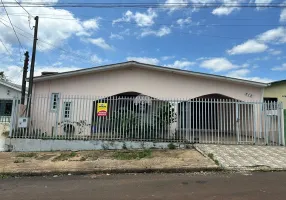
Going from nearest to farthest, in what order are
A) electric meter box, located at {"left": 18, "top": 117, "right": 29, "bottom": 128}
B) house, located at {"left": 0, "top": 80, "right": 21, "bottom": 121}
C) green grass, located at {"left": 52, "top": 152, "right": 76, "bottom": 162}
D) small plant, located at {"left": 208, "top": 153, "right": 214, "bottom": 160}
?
small plant, located at {"left": 208, "top": 153, "right": 214, "bottom": 160} → green grass, located at {"left": 52, "top": 152, "right": 76, "bottom": 162} → electric meter box, located at {"left": 18, "top": 117, "right": 29, "bottom": 128} → house, located at {"left": 0, "top": 80, "right": 21, "bottom": 121}

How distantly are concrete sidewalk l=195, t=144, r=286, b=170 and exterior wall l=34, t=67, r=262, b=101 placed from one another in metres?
4.02

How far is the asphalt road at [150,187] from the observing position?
4.86m

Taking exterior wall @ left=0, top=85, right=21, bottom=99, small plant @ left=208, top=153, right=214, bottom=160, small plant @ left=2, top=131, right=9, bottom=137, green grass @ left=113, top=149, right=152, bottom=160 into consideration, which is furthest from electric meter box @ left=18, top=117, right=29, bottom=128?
exterior wall @ left=0, top=85, right=21, bottom=99

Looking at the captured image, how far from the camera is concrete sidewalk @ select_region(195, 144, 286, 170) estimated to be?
741cm

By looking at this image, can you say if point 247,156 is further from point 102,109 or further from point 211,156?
point 102,109

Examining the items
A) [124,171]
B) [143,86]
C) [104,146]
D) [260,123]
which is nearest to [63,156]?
[104,146]

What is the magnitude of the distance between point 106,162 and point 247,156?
490cm

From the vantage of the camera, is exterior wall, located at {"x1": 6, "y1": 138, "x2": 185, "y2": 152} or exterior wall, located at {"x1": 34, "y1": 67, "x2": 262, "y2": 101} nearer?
exterior wall, located at {"x1": 6, "y1": 138, "x2": 185, "y2": 152}

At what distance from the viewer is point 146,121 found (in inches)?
427

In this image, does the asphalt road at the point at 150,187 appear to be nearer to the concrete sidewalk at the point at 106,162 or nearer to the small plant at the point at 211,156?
the concrete sidewalk at the point at 106,162

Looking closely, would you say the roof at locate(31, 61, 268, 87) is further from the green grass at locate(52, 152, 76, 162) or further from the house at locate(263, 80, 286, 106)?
the green grass at locate(52, 152, 76, 162)

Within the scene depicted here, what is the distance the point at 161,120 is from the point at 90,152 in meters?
3.37

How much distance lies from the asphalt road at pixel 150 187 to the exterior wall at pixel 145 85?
7.22 m

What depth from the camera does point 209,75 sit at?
13258 millimetres
